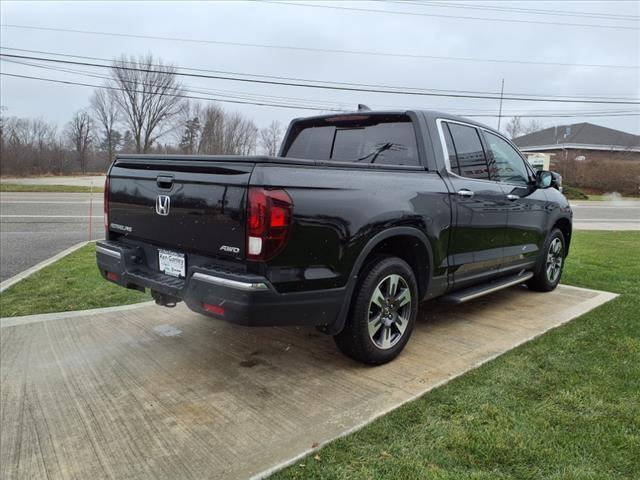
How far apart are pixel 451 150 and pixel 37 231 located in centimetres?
1044

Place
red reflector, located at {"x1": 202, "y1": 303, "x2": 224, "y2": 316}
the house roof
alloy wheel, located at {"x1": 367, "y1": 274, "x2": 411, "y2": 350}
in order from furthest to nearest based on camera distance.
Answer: the house roof → alloy wheel, located at {"x1": 367, "y1": 274, "x2": 411, "y2": 350} → red reflector, located at {"x1": 202, "y1": 303, "x2": 224, "y2": 316}

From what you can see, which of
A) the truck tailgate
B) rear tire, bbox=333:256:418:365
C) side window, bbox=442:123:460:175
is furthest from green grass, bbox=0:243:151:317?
side window, bbox=442:123:460:175

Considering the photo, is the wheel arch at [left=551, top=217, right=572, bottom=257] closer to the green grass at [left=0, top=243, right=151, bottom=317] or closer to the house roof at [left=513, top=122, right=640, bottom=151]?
the green grass at [left=0, top=243, right=151, bottom=317]

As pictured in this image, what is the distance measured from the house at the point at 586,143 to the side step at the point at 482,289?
43468mm

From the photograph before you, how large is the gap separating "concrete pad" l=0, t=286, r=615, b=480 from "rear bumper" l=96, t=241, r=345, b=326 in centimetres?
57

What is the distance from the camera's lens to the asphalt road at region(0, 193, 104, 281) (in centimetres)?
831

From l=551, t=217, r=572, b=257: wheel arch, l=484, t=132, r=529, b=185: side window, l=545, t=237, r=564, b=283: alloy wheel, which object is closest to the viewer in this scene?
Result: l=484, t=132, r=529, b=185: side window

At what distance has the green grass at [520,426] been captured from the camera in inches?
97.8

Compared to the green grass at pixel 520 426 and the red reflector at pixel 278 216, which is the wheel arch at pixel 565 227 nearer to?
the green grass at pixel 520 426

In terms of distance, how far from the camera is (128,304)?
18.2 feet

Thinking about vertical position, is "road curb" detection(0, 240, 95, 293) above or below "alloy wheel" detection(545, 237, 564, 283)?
below

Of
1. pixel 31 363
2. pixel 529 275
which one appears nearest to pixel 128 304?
pixel 31 363

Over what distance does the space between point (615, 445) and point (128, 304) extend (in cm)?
465

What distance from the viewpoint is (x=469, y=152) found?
463 cm
